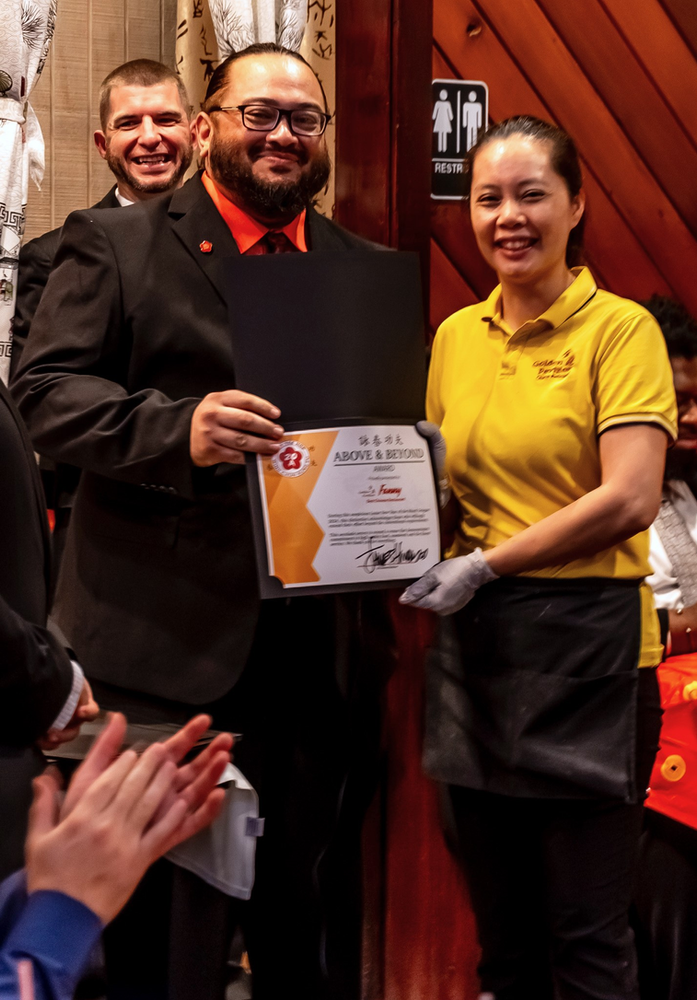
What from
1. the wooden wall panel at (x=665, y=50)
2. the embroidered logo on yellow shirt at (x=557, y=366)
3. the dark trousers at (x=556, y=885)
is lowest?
the dark trousers at (x=556, y=885)

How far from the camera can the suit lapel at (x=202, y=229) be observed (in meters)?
1.80

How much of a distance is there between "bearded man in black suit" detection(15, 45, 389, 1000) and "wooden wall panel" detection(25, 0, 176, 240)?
0.84 meters

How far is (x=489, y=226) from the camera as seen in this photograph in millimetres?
1739

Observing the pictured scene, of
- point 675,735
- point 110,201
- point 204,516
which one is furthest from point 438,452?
point 110,201

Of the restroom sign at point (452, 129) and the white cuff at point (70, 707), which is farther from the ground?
the restroom sign at point (452, 129)

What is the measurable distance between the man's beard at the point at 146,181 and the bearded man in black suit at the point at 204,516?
0.62 meters

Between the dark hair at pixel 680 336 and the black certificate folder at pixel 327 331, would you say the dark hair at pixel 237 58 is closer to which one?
the black certificate folder at pixel 327 331

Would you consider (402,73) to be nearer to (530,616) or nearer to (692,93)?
(692,93)

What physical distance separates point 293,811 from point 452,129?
1.53m

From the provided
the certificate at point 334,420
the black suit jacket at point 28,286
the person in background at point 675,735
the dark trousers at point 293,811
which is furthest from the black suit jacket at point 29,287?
the person in background at point 675,735

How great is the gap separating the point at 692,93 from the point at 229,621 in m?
1.94

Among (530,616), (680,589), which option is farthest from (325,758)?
(680,589)

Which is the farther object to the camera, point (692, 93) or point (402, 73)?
point (692, 93)
